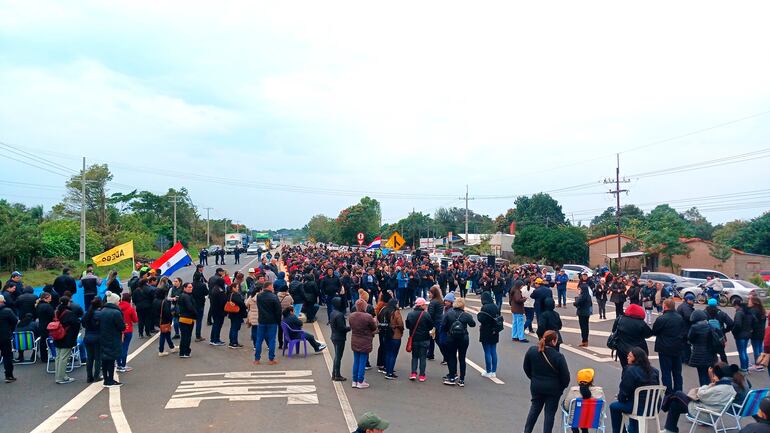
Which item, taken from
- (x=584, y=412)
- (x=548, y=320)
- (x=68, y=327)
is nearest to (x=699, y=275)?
(x=548, y=320)

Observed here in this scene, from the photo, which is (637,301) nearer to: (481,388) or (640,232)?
(481,388)

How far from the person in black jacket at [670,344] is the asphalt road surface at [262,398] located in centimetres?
107

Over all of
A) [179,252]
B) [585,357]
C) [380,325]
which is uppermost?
[179,252]

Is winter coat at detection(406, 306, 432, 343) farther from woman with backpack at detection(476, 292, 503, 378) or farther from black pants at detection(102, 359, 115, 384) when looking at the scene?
black pants at detection(102, 359, 115, 384)

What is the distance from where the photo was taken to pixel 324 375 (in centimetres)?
1071

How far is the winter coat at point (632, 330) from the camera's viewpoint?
889 cm

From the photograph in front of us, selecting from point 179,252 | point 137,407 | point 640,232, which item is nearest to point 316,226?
point 640,232

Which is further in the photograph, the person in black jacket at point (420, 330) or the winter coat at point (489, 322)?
the winter coat at point (489, 322)

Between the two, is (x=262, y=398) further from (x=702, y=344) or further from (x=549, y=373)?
(x=702, y=344)

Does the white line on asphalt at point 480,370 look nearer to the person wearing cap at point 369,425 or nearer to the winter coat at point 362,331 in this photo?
the winter coat at point 362,331

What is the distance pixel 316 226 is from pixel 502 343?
12843cm

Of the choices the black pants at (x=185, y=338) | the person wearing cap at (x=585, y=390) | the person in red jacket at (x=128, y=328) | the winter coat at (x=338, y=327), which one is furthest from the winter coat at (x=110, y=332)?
the person wearing cap at (x=585, y=390)

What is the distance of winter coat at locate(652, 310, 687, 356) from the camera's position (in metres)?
9.09

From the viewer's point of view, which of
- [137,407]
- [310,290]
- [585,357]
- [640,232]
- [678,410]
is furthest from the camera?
[640,232]
